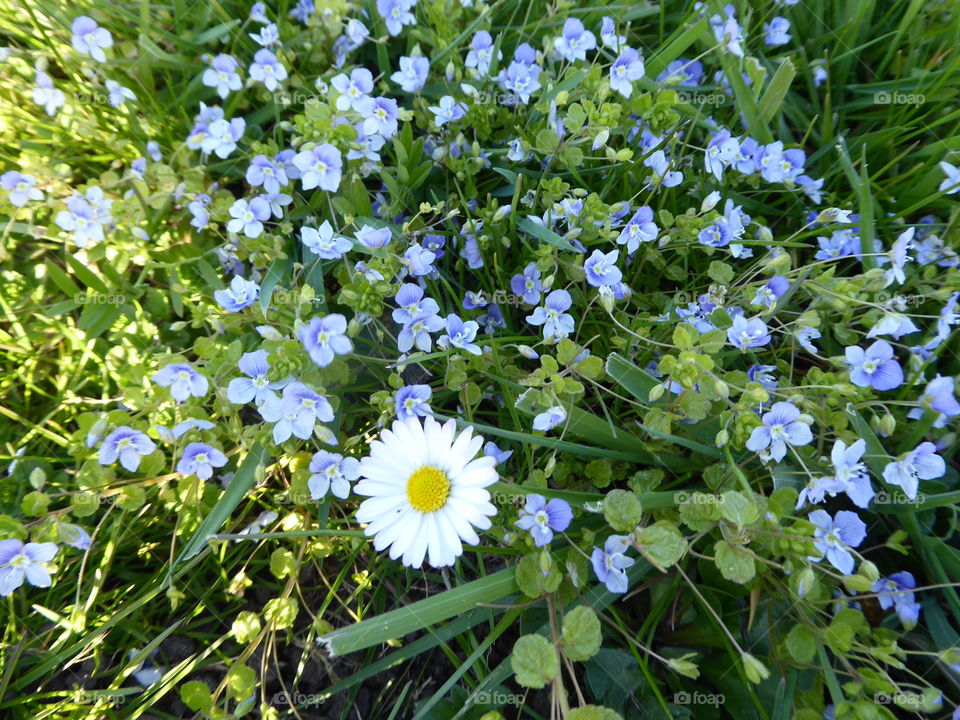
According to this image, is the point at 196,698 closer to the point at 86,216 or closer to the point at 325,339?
the point at 325,339

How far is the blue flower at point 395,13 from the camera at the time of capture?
2320 millimetres

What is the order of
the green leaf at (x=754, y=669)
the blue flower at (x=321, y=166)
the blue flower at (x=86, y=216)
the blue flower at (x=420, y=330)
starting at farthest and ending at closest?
1. the blue flower at (x=86, y=216)
2. the blue flower at (x=321, y=166)
3. the blue flower at (x=420, y=330)
4. the green leaf at (x=754, y=669)

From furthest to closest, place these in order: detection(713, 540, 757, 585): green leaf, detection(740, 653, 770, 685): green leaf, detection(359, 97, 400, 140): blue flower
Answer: detection(359, 97, 400, 140): blue flower < detection(713, 540, 757, 585): green leaf < detection(740, 653, 770, 685): green leaf

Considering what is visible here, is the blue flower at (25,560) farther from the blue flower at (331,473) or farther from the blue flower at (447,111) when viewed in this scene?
the blue flower at (447,111)

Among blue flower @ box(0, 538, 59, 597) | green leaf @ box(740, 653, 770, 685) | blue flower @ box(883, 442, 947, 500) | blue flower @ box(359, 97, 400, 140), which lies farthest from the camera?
blue flower @ box(359, 97, 400, 140)

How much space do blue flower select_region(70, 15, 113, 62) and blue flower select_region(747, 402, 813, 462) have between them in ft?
7.79

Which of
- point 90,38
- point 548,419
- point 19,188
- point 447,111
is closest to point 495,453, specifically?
point 548,419

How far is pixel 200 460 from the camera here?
1854 millimetres

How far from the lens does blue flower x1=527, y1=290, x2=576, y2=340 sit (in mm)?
1883

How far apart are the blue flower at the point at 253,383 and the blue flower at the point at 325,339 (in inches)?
5.1

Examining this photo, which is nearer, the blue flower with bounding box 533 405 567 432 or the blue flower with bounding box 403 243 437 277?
the blue flower with bounding box 533 405 567 432

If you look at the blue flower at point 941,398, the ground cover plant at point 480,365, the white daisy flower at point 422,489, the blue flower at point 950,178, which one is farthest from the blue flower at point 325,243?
the blue flower at point 950,178

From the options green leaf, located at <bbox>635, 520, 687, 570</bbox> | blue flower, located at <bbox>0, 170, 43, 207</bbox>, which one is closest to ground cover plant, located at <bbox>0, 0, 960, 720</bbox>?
green leaf, located at <bbox>635, 520, 687, 570</bbox>

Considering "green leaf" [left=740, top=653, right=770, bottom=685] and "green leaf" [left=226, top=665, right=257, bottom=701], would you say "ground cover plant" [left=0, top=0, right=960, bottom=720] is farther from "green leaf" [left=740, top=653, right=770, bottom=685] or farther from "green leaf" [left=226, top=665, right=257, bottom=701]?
"green leaf" [left=740, top=653, right=770, bottom=685]
